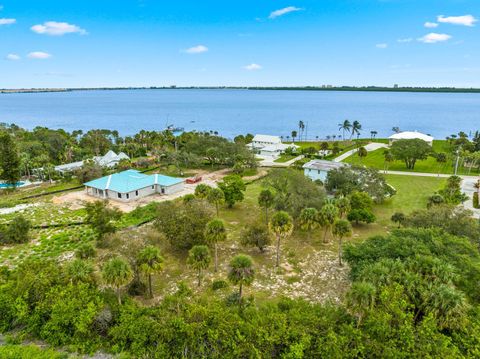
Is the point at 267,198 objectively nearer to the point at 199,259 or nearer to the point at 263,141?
the point at 199,259

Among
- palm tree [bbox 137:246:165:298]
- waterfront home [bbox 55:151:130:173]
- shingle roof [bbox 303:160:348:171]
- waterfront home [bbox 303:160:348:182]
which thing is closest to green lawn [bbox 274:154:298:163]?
shingle roof [bbox 303:160:348:171]

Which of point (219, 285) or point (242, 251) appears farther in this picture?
point (242, 251)

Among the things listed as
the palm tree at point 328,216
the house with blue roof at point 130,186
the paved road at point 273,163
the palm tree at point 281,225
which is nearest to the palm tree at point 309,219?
the palm tree at point 328,216

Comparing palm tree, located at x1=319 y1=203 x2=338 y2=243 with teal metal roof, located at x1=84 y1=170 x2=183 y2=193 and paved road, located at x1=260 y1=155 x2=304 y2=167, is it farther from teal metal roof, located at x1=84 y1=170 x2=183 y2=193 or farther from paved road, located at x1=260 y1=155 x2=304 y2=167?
paved road, located at x1=260 y1=155 x2=304 y2=167

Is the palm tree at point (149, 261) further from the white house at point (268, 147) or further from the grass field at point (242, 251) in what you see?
the white house at point (268, 147)

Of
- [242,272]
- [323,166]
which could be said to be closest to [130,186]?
[242,272]

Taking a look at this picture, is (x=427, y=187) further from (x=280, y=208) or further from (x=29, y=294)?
(x=29, y=294)
